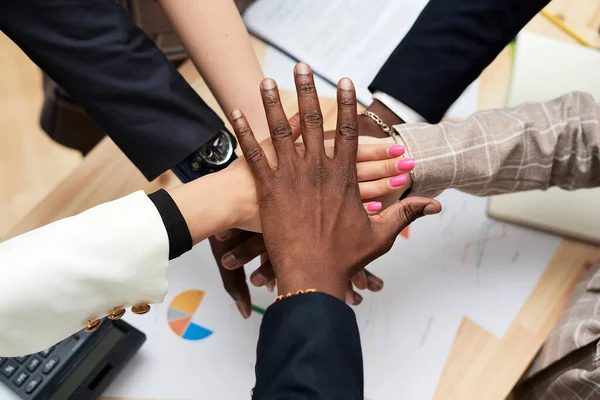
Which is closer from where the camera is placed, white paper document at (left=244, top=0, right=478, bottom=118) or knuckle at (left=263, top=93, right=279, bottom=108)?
knuckle at (left=263, top=93, right=279, bottom=108)

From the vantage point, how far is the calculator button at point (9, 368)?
642mm

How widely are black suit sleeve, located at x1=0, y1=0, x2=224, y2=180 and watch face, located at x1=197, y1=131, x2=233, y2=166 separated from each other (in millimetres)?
16

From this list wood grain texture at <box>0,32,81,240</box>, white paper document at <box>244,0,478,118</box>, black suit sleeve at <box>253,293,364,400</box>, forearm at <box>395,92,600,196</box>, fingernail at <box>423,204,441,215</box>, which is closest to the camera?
black suit sleeve at <box>253,293,364,400</box>

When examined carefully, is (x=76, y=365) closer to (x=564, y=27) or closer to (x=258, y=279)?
(x=258, y=279)

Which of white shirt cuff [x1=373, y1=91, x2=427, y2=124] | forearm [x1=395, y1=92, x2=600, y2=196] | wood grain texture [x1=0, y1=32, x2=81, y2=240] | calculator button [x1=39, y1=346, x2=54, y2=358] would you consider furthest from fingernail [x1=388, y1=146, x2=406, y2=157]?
wood grain texture [x1=0, y1=32, x2=81, y2=240]

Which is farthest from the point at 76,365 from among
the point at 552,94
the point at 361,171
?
the point at 552,94

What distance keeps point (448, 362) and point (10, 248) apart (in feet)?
1.70

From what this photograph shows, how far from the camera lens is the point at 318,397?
50cm

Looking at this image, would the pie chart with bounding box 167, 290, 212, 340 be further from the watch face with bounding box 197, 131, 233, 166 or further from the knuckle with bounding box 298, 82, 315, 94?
the knuckle with bounding box 298, 82, 315, 94

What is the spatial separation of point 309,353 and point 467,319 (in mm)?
300

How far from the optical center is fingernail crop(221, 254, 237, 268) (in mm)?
695

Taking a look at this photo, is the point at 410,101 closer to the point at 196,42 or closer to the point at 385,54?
the point at 385,54

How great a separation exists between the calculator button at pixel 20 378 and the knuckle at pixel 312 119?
1.40 ft

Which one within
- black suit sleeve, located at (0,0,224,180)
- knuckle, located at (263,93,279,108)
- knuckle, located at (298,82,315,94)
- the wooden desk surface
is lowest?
the wooden desk surface
